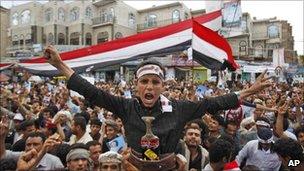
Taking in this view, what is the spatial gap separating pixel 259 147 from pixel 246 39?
51691mm

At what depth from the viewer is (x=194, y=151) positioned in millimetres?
5145

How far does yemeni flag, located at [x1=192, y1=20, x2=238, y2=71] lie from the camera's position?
7795mm

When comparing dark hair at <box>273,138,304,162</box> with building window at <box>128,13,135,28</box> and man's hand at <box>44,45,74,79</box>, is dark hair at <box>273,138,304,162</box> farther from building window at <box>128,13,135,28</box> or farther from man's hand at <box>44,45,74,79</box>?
building window at <box>128,13,135,28</box>

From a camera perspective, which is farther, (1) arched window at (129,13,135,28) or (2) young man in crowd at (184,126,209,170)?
(1) arched window at (129,13,135,28)

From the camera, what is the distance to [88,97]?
3139mm

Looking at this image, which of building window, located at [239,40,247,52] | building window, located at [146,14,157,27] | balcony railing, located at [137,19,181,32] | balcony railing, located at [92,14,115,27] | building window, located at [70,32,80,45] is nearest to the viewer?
balcony railing, located at [92,14,115,27]

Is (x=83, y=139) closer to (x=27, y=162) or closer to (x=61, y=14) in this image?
(x=27, y=162)

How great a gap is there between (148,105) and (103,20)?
175 ft

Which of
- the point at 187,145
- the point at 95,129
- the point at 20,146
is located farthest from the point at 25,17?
the point at 187,145

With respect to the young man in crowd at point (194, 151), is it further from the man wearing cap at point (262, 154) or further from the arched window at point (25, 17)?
the arched window at point (25, 17)

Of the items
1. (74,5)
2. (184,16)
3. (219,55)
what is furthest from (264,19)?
(219,55)

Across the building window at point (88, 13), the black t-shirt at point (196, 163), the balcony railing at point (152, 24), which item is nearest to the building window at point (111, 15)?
the building window at point (88, 13)

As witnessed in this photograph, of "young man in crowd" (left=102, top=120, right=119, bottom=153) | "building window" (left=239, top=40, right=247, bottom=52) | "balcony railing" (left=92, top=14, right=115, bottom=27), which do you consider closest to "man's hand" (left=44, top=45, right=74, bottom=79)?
"young man in crowd" (left=102, top=120, right=119, bottom=153)

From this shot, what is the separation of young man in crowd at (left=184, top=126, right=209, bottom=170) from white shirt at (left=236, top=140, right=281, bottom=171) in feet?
1.82
